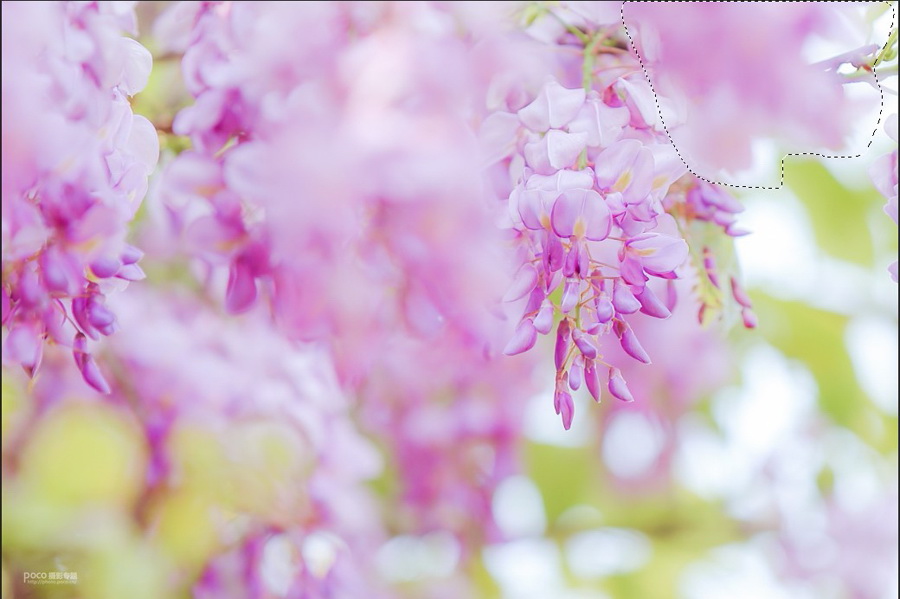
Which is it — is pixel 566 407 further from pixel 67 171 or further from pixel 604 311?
pixel 67 171

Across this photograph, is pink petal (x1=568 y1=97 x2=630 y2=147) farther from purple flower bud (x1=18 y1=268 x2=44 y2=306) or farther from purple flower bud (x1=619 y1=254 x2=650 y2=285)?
purple flower bud (x1=18 y1=268 x2=44 y2=306)

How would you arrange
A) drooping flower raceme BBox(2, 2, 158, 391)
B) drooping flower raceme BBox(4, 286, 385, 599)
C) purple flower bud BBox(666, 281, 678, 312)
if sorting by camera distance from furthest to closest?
drooping flower raceme BBox(4, 286, 385, 599) < purple flower bud BBox(666, 281, 678, 312) < drooping flower raceme BBox(2, 2, 158, 391)

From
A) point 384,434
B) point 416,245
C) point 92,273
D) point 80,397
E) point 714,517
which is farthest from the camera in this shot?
point 714,517

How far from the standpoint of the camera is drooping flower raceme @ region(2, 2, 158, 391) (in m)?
0.27

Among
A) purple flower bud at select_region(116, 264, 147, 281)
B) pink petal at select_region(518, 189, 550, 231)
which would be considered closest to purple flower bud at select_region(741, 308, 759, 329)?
pink petal at select_region(518, 189, 550, 231)

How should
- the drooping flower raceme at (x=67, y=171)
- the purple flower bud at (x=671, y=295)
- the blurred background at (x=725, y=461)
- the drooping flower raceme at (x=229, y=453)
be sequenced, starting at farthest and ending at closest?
the blurred background at (x=725, y=461) → the drooping flower raceme at (x=229, y=453) → the purple flower bud at (x=671, y=295) → the drooping flower raceme at (x=67, y=171)

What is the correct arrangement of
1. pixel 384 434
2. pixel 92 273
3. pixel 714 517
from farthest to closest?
pixel 714 517, pixel 384 434, pixel 92 273

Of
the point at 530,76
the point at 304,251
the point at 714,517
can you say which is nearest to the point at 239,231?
the point at 304,251

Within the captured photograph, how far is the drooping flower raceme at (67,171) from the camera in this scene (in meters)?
0.27

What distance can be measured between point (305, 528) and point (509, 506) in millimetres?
270

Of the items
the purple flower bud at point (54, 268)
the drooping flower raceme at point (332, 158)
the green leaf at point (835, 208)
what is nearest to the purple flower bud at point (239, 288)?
the drooping flower raceme at point (332, 158)

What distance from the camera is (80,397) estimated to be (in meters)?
0.52

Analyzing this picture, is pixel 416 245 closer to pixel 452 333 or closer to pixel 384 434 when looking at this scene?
pixel 452 333

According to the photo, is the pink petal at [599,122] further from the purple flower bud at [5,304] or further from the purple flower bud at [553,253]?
the purple flower bud at [5,304]
